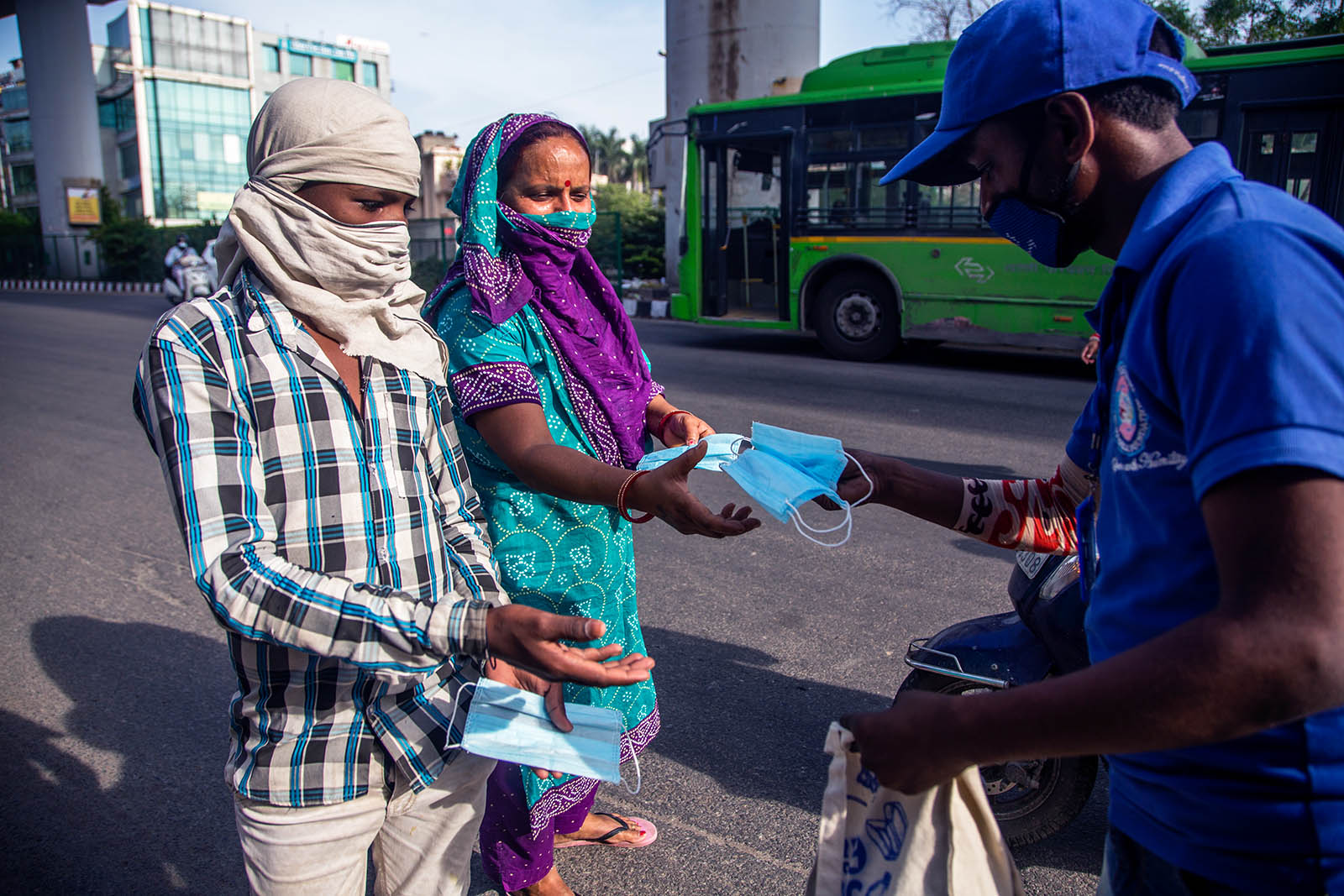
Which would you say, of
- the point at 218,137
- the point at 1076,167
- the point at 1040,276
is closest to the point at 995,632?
the point at 1076,167

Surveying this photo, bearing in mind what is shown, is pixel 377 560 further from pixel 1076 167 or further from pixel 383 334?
pixel 1076 167

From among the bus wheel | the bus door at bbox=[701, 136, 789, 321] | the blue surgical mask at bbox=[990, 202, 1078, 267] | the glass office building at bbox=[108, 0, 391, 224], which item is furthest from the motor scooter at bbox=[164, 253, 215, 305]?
the glass office building at bbox=[108, 0, 391, 224]

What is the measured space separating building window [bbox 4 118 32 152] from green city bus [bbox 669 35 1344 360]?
6674 cm

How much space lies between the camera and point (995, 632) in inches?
105

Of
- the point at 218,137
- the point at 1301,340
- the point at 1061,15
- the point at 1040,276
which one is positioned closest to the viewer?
the point at 1301,340

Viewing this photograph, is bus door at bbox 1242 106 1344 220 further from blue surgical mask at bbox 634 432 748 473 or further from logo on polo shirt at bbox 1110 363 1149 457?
logo on polo shirt at bbox 1110 363 1149 457

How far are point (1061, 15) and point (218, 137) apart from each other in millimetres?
72701

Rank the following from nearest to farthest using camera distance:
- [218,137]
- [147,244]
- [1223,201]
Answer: [1223,201] → [147,244] → [218,137]

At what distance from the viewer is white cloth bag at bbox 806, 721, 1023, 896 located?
121cm

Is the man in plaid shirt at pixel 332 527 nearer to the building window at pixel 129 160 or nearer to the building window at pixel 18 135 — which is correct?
the building window at pixel 129 160

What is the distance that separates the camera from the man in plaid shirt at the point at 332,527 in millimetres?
1363

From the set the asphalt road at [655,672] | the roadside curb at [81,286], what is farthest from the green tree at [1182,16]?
the roadside curb at [81,286]

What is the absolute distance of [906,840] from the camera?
4.06 ft

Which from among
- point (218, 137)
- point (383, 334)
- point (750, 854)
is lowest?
point (750, 854)
